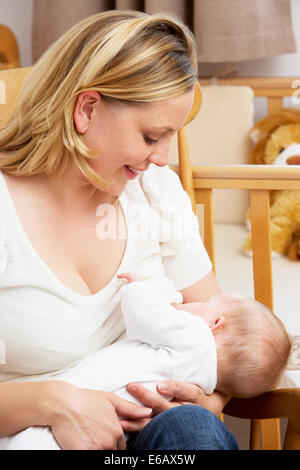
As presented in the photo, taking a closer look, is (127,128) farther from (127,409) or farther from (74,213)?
(127,409)

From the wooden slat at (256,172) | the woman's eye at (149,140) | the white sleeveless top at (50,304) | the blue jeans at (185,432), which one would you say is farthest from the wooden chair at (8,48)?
the blue jeans at (185,432)

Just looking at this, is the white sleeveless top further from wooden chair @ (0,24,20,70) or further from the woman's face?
wooden chair @ (0,24,20,70)

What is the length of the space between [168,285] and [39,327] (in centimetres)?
26

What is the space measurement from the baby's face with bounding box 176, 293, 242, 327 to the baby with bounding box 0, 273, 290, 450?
0.05ft

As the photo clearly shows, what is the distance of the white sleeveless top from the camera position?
3.07ft

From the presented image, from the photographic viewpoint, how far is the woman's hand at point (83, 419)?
2.83ft

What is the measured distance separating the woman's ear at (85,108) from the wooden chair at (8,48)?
1445 millimetres

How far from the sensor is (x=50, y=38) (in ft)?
7.50

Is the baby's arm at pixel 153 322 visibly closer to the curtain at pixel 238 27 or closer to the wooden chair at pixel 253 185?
the wooden chair at pixel 253 185

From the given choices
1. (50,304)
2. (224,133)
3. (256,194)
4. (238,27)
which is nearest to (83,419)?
(50,304)

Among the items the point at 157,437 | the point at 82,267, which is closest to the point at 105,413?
the point at 157,437

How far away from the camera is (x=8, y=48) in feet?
7.41

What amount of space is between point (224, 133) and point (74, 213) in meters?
1.28
